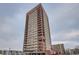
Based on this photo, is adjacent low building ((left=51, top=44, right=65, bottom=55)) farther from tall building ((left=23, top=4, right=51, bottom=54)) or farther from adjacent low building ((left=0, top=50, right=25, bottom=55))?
adjacent low building ((left=0, top=50, right=25, bottom=55))

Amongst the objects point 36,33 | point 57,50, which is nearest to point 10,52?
point 36,33

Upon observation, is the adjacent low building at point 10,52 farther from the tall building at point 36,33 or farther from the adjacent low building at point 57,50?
the adjacent low building at point 57,50

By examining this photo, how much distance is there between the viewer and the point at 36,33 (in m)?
3.99

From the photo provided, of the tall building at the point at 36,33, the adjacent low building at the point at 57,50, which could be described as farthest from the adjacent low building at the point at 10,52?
the adjacent low building at the point at 57,50

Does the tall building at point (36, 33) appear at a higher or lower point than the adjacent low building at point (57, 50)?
higher

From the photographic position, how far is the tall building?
3.95 metres

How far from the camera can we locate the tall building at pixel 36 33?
3.95 m

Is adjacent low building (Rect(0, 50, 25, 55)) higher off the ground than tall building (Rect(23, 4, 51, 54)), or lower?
lower

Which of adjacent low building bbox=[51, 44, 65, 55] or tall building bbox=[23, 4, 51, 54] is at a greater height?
tall building bbox=[23, 4, 51, 54]

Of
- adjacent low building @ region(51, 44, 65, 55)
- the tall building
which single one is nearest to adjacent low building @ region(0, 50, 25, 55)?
the tall building

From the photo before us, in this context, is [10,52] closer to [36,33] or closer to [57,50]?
[36,33]

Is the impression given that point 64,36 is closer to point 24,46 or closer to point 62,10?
point 62,10

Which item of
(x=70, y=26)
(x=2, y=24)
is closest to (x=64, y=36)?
(x=70, y=26)

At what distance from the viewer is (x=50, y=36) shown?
155 inches
